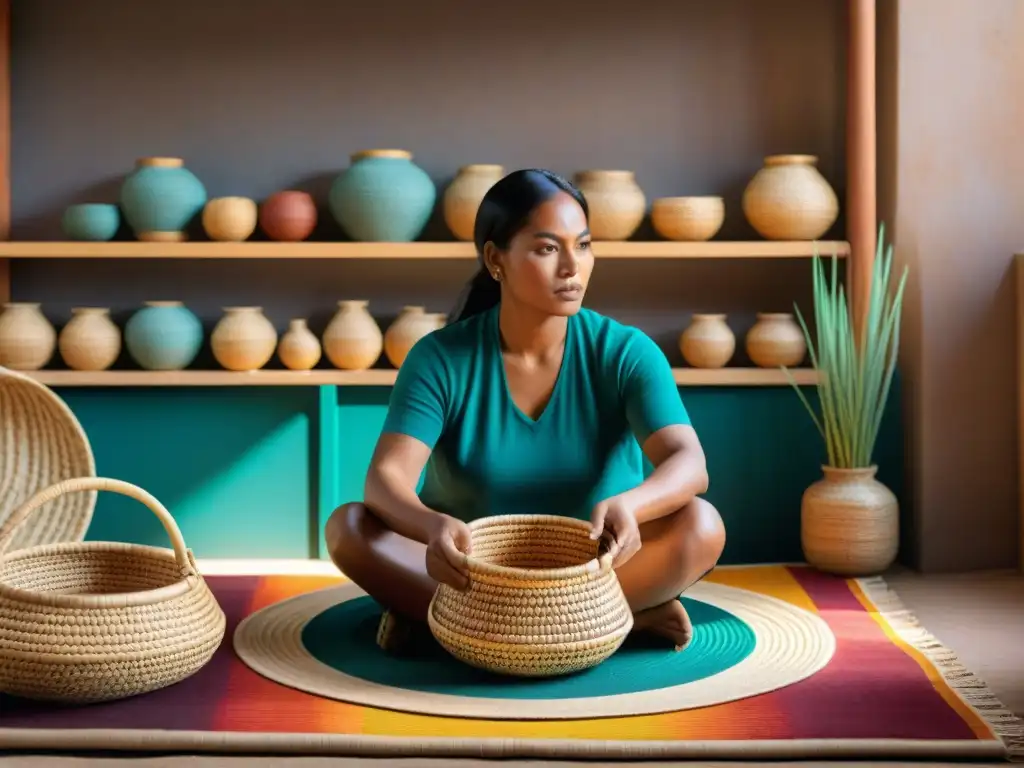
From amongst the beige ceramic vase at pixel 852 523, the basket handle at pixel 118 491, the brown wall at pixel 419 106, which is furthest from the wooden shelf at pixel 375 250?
the basket handle at pixel 118 491

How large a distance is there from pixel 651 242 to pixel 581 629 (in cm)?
164

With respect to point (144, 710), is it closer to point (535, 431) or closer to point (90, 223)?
point (535, 431)

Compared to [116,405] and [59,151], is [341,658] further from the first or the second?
[59,151]

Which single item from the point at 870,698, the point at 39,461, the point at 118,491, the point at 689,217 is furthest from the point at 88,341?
the point at 870,698

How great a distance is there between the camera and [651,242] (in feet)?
12.4

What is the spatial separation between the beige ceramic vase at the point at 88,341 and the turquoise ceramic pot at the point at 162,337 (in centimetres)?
6

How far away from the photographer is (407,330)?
12.4ft

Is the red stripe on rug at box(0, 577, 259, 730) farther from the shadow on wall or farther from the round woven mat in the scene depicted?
the shadow on wall

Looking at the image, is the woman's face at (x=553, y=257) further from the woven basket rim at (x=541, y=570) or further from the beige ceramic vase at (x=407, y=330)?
the beige ceramic vase at (x=407, y=330)

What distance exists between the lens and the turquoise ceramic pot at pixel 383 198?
12.3 ft

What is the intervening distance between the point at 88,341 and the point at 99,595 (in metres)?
1.55

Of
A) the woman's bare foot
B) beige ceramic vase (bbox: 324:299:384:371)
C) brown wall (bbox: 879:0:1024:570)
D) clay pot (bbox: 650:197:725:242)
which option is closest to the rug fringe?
brown wall (bbox: 879:0:1024:570)

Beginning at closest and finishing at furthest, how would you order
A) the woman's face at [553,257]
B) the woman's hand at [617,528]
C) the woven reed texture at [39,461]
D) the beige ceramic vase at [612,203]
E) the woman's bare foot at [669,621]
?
the woman's hand at [617,528] → the woman's face at [553,257] → the woman's bare foot at [669,621] → the woven reed texture at [39,461] → the beige ceramic vase at [612,203]

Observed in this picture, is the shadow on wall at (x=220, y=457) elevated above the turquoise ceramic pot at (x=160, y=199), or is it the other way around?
the turquoise ceramic pot at (x=160, y=199)
